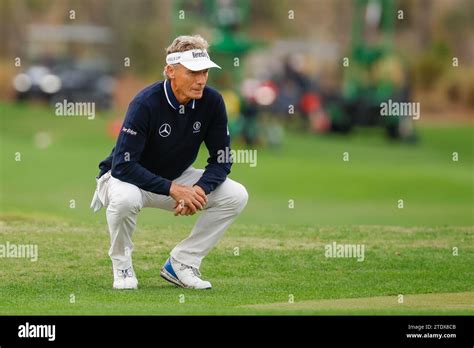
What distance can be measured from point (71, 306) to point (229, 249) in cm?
297

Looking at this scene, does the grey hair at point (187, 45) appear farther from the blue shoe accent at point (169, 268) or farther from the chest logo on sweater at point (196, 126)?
the blue shoe accent at point (169, 268)

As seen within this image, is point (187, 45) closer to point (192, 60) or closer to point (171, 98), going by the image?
point (192, 60)

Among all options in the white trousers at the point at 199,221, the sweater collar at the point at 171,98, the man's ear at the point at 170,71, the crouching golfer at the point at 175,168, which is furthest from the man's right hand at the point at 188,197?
the man's ear at the point at 170,71

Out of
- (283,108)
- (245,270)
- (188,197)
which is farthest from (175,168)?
(283,108)

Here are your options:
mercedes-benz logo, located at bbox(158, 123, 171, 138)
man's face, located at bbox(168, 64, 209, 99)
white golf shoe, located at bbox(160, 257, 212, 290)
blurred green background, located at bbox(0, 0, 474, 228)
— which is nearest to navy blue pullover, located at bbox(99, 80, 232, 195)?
mercedes-benz logo, located at bbox(158, 123, 171, 138)

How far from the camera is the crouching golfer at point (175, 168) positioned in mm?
9750

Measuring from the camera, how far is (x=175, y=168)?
10.2 m

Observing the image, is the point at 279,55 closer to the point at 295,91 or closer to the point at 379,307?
the point at 295,91

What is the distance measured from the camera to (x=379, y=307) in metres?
9.30

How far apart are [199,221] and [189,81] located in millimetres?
1272

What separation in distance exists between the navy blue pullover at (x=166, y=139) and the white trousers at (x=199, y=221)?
105 millimetres

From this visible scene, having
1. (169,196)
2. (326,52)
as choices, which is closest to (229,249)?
(169,196)

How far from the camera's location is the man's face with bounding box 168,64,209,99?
32.2ft

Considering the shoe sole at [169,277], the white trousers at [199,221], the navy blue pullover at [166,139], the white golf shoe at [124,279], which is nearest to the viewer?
the navy blue pullover at [166,139]
